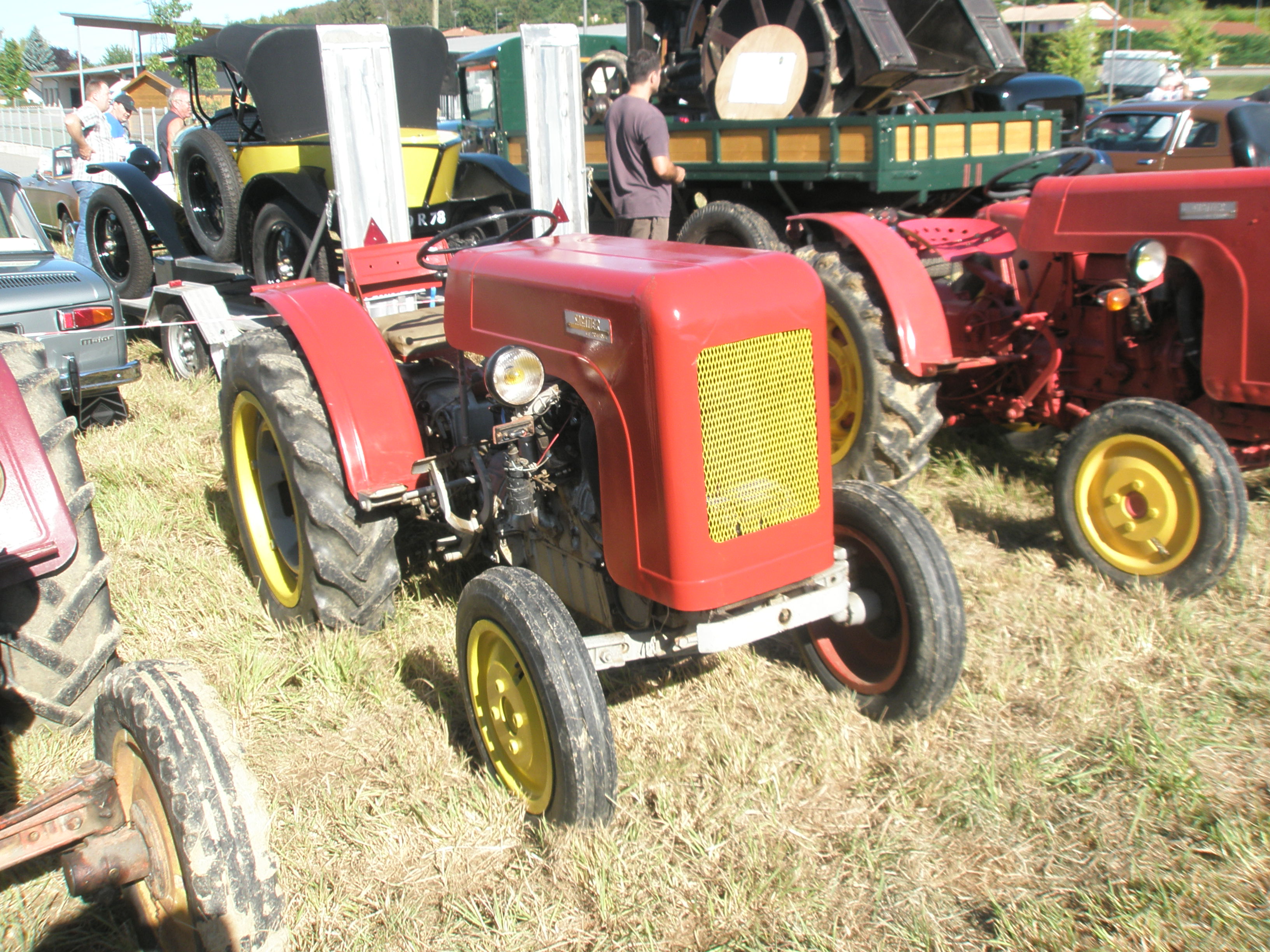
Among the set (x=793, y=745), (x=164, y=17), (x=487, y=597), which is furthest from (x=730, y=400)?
(x=164, y=17)

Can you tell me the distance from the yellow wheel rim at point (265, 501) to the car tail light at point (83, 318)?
7.00 feet

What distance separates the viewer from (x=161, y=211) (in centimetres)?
730

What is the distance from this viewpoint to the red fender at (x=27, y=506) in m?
2.09

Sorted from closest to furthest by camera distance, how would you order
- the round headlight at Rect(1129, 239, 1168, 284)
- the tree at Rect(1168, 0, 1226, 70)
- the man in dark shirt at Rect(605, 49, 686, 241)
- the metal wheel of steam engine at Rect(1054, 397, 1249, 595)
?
the metal wheel of steam engine at Rect(1054, 397, 1249, 595) < the round headlight at Rect(1129, 239, 1168, 284) < the man in dark shirt at Rect(605, 49, 686, 241) < the tree at Rect(1168, 0, 1226, 70)

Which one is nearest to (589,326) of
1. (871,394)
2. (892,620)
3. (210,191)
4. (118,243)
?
(892,620)

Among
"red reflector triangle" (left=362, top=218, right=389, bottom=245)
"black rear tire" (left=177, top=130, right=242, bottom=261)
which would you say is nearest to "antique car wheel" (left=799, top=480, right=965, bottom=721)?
"red reflector triangle" (left=362, top=218, right=389, bottom=245)

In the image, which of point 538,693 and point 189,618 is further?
point 189,618

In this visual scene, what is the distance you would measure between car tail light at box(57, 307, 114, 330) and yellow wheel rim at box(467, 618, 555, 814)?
3695 millimetres

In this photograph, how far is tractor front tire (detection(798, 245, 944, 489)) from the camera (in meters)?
3.78

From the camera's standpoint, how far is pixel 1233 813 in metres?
2.23

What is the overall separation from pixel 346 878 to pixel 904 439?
251cm

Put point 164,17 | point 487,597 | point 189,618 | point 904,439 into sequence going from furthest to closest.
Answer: point 164,17, point 904,439, point 189,618, point 487,597

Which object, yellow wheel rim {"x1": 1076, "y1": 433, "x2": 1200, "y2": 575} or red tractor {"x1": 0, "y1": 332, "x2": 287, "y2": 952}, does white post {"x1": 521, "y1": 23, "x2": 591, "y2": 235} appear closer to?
yellow wheel rim {"x1": 1076, "y1": 433, "x2": 1200, "y2": 575}

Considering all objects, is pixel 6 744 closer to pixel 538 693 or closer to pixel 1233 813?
pixel 538 693
